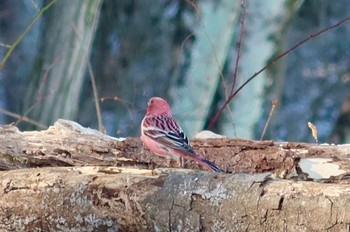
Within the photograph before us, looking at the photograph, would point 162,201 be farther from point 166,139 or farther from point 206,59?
point 206,59

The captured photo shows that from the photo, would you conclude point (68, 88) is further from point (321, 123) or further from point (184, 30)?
point (321, 123)

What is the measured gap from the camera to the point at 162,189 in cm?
228

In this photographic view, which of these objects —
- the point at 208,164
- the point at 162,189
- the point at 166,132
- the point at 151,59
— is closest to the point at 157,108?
the point at 166,132

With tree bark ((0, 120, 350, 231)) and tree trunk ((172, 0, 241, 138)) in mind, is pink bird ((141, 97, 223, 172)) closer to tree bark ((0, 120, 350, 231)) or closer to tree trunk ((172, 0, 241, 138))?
tree bark ((0, 120, 350, 231))

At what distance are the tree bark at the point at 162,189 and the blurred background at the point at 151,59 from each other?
1.62 meters

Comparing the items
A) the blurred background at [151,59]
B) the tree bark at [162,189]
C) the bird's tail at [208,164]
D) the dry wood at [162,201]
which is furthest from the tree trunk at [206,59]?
the dry wood at [162,201]

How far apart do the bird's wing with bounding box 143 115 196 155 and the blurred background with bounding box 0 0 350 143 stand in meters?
1.45

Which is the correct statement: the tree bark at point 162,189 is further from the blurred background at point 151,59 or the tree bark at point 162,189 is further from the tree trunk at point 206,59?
the tree trunk at point 206,59

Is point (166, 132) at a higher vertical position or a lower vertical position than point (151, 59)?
lower

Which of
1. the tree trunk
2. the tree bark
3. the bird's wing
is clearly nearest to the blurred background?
the tree trunk

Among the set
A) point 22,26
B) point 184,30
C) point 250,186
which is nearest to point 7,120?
point 22,26

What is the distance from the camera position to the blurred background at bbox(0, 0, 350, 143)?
4727 millimetres

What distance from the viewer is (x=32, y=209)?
2.41 m

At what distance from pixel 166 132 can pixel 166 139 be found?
6 centimetres
